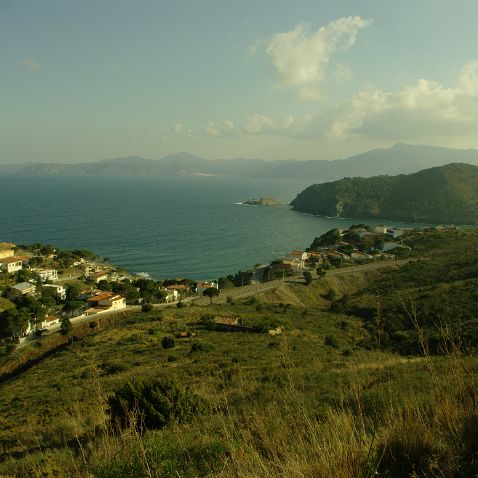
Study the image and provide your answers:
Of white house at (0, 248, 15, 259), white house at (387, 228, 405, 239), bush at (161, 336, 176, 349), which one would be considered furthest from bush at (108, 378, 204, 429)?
white house at (387, 228, 405, 239)

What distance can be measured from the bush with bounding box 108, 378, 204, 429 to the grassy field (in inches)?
7.5

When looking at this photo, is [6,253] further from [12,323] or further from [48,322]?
[12,323]

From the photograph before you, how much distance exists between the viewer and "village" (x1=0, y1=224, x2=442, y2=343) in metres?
30.6

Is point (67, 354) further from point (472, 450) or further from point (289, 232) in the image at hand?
point (289, 232)

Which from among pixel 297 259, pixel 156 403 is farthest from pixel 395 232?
pixel 156 403

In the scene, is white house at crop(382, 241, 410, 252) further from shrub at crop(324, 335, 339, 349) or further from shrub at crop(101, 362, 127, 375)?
shrub at crop(101, 362, 127, 375)

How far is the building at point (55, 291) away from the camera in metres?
39.9

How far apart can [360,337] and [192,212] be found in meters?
102

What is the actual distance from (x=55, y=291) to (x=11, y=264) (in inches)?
474

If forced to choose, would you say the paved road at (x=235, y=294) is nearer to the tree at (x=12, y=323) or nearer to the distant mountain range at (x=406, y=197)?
the tree at (x=12, y=323)

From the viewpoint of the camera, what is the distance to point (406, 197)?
12525cm

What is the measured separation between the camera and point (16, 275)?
4572cm

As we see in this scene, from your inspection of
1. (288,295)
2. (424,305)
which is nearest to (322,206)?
(288,295)

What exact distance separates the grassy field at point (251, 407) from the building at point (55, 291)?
16.6 meters
